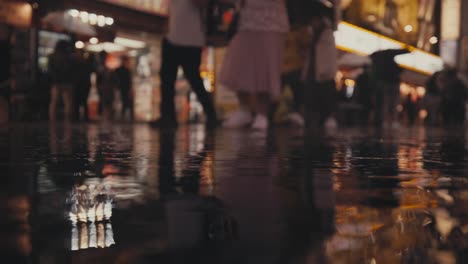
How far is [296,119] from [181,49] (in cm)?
288

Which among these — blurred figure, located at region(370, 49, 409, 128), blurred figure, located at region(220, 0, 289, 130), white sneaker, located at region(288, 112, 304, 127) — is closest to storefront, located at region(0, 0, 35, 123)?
blurred figure, located at region(220, 0, 289, 130)

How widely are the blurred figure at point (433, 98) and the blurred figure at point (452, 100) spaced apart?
Result: 0.93m

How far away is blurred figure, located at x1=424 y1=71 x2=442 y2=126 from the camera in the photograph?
47.7 ft

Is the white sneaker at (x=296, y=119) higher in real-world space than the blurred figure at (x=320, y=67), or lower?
lower

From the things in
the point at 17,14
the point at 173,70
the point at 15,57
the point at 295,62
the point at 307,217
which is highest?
the point at 17,14

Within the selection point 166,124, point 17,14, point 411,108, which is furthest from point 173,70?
point 411,108

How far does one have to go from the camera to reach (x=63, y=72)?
9.95 metres

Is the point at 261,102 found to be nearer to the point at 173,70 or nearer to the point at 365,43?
the point at 173,70

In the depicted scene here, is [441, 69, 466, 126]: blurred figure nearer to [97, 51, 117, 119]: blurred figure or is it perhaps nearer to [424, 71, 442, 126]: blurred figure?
[424, 71, 442, 126]: blurred figure

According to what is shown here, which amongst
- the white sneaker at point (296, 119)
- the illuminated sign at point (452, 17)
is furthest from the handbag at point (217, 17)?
the illuminated sign at point (452, 17)

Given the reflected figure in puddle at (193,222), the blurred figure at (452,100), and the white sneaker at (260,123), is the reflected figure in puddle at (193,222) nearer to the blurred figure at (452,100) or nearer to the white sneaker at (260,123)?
the white sneaker at (260,123)

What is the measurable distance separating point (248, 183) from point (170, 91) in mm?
4571

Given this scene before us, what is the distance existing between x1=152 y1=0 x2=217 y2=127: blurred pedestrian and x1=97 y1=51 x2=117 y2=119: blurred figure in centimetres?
741

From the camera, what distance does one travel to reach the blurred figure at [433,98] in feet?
47.7
